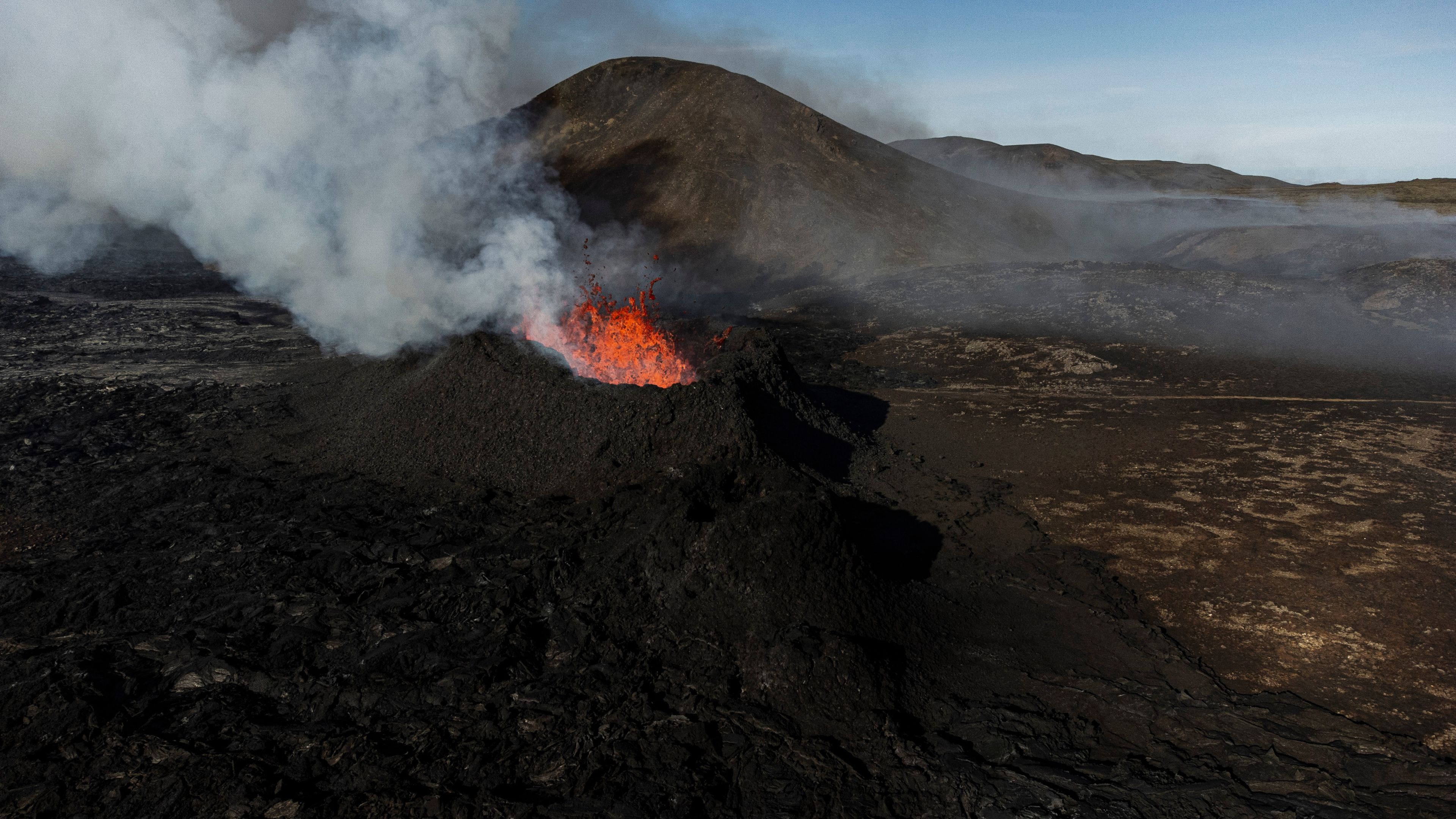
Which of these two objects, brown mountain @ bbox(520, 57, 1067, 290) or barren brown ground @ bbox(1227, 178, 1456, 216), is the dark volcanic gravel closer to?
brown mountain @ bbox(520, 57, 1067, 290)

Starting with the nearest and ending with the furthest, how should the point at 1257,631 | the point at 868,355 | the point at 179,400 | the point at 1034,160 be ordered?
1. the point at 1257,631
2. the point at 179,400
3. the point at 868,355
4. the point at 1034,160

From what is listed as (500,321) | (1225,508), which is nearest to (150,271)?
(500,321)

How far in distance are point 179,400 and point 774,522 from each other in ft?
40.6

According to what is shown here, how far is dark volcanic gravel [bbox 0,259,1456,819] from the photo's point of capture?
4.92 m

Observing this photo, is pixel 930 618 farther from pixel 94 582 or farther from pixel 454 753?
pixel 94 582

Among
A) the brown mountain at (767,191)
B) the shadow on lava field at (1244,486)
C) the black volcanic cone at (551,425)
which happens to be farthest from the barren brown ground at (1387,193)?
the black volcanic cone at (551,425)

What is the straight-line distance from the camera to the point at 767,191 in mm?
33281

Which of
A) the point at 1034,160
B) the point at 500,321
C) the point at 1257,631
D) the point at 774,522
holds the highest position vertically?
the point at 1034,160

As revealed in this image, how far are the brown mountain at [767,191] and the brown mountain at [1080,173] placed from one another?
20.1m

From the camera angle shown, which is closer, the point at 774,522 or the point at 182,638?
the point at 182,638

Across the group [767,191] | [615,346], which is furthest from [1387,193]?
[615,346]

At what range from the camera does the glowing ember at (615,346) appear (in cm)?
1160

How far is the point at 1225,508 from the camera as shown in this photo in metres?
9.37

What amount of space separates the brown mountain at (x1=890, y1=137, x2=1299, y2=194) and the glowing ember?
156ft
